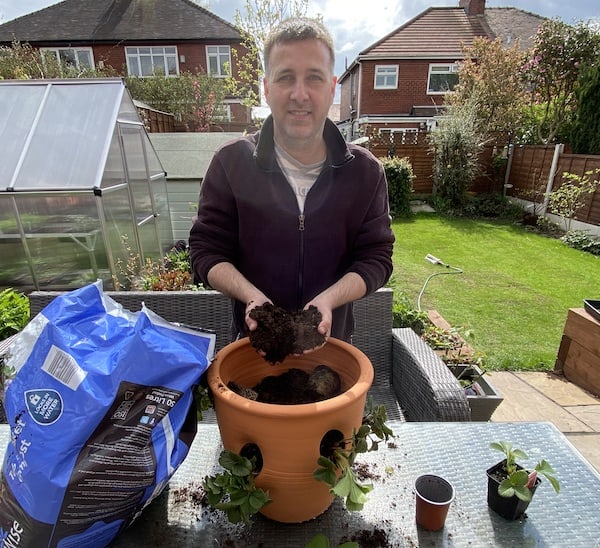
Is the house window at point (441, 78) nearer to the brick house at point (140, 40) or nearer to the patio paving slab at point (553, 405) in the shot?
the brick house at point (140, 40)

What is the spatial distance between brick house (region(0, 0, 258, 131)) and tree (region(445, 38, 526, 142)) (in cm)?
1003

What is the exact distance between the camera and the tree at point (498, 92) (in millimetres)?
9719

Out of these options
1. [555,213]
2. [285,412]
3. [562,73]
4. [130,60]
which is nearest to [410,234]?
[555,213]

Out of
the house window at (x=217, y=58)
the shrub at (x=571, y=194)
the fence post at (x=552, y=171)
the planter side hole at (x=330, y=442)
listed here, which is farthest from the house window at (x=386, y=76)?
the planter side hole at (x=330, y=442)

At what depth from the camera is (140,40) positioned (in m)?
17.4

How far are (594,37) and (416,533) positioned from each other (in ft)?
36.0

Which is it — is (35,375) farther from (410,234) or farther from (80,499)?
(410,234)

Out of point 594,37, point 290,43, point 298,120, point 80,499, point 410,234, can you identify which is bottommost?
point 410,234

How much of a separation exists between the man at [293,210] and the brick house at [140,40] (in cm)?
1722

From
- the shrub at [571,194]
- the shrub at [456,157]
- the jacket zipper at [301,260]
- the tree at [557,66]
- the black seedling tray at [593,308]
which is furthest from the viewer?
the shrub at [456,157]

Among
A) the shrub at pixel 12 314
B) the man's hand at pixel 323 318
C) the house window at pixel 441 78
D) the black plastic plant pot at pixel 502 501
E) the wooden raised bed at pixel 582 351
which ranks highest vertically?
the house window at pixel 441 78

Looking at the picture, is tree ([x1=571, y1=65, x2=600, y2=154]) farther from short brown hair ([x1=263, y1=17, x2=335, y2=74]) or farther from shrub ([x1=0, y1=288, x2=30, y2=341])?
shrub ([x1=0, y1=288, x2=30, y2=341])

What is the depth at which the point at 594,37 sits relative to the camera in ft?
27.3

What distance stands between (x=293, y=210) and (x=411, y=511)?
88 cm
